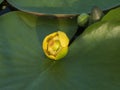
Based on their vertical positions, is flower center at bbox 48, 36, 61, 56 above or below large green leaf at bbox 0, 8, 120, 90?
above

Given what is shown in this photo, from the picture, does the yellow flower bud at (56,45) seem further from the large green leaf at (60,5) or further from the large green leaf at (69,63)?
the large green leaf at (60,5)

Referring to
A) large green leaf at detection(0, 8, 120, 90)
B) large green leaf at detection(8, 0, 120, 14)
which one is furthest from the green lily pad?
large green leaf at detection(8, 0, 120, 14)

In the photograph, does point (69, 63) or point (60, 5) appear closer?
point (69, 63)

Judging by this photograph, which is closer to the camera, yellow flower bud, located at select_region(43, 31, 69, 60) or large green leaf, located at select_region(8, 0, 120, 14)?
yellow flower bud, located at select_region(43, 31, 69, 60)

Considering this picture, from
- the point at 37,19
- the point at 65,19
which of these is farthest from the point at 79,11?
the point at 37,19

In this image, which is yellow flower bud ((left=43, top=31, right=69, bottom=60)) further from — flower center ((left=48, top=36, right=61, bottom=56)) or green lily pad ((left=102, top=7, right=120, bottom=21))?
green lily pad ((left=102, top=7, right=120, bottom=21))

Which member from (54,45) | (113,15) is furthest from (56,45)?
(113,15)

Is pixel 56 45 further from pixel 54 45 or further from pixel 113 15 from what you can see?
pixel 113 15
